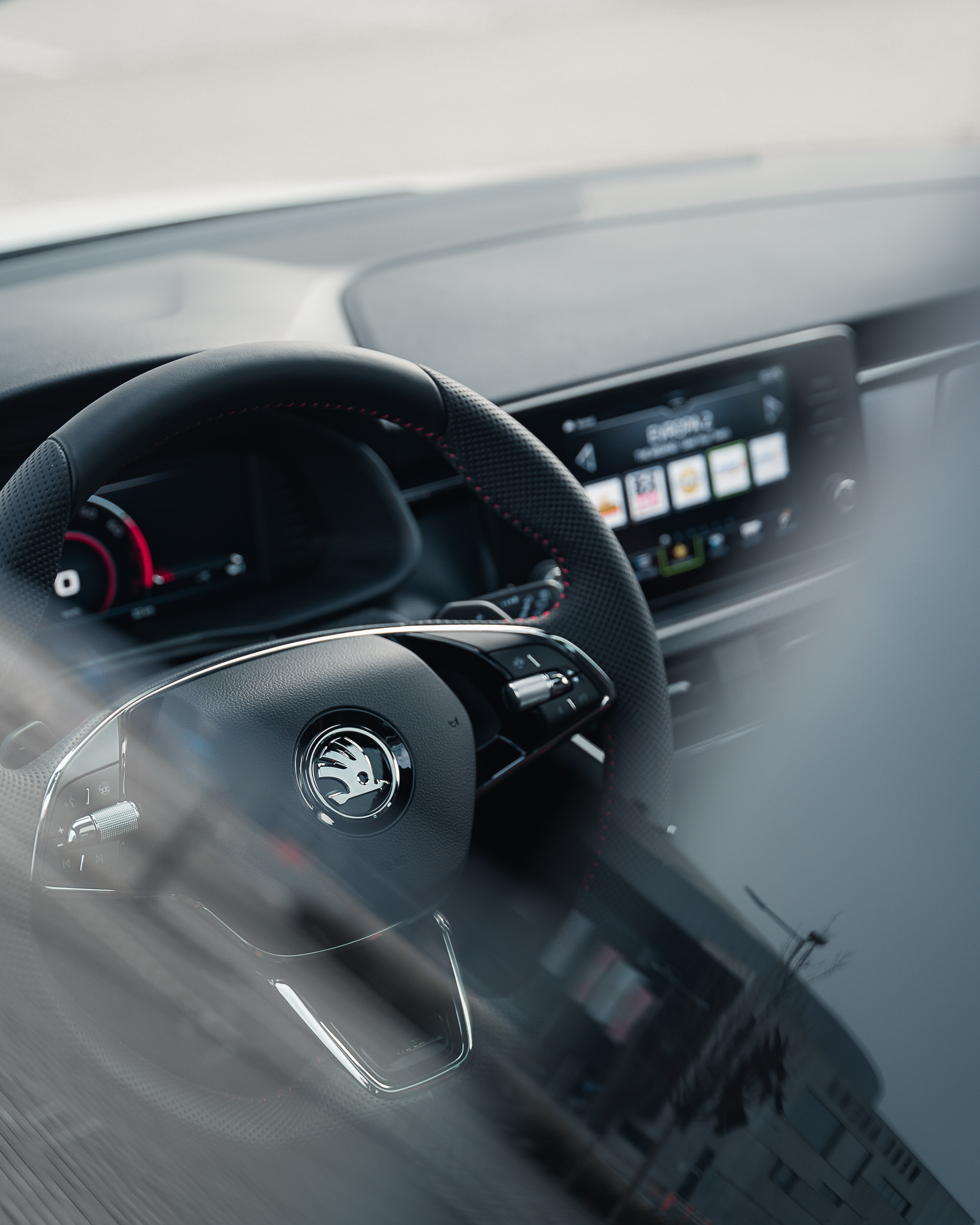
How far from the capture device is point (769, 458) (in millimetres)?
1648

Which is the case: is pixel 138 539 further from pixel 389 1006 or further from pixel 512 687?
pixel 389 1006

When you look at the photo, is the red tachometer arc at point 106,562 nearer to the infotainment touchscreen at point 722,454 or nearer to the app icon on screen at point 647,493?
the infotainment touchscreen at point 722,454

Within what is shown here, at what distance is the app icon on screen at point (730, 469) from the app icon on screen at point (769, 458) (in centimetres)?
1

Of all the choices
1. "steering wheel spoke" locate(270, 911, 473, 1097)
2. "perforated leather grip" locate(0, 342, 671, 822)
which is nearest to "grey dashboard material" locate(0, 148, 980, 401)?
"perforated leather grip" locate(0, 342, 671, 822)

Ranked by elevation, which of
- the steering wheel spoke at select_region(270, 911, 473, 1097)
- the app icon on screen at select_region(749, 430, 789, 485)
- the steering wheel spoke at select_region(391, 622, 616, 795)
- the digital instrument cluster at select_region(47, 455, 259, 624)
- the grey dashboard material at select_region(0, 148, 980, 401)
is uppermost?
the grey dashboard material at select_region(0, 148, 980, 401)

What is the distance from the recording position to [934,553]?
1.45 m

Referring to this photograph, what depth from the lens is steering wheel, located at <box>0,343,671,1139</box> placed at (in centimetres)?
78

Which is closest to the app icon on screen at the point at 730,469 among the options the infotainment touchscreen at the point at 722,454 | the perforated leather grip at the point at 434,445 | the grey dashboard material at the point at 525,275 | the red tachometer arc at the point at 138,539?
the infotainment touchscreen at the point at 722,454

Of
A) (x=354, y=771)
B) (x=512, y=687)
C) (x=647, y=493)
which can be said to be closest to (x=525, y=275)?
(x=647, y=493)

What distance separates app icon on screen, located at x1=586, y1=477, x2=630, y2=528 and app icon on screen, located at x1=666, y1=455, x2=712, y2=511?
9cm

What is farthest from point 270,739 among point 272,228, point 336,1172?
point 272,228

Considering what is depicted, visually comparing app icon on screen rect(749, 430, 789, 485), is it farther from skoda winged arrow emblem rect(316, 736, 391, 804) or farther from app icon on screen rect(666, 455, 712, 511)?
skoda winged arrow emblem rect(316, 736, 391, 804)

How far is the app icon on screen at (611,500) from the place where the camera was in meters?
1.49

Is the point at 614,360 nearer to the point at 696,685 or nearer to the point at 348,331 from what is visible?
the point at 348,331
